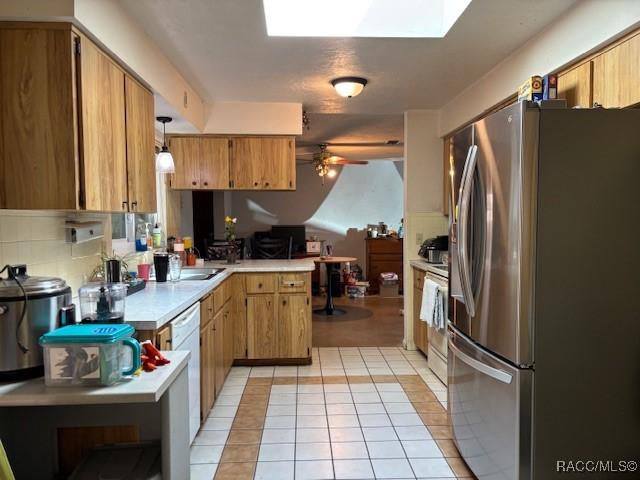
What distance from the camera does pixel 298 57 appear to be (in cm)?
270

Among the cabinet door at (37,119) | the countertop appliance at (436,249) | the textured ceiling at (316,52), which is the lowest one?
the countertop appliance at (436,249)

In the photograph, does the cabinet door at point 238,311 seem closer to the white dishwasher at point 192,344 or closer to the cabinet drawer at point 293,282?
the cabinet drawer at point 293,282

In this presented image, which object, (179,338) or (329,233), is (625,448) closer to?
(179,338)

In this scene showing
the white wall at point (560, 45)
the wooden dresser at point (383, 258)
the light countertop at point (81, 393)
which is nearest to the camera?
the light countertop at point (81, 393)

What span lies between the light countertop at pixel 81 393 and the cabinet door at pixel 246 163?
2.70m

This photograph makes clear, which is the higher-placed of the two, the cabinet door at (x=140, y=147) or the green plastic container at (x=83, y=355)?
the cabinet door at (x=140, y=147)

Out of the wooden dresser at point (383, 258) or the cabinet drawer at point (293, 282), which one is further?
the wooden dresser at point (383, 258)

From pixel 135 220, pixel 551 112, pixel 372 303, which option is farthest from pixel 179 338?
pixel 372 303

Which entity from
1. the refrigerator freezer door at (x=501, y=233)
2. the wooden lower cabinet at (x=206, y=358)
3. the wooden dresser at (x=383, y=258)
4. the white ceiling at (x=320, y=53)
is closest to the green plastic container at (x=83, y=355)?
the wooden lower cabinet at (x=206, y=358)

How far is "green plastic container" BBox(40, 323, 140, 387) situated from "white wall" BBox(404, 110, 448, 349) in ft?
10.5

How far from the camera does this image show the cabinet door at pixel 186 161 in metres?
3.86

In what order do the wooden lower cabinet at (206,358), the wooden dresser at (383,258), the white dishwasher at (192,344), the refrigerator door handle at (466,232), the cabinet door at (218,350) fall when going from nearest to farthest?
the refrigerator door handle at (466,232), the white dishwasher at (192,344), the wooden lower cabinet at (206,358), the cabinet door at (218,350), the wooden dresser at (383,258)

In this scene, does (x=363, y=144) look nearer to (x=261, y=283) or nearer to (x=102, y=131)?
(x=261, y=283)

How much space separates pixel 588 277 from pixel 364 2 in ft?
5.95
